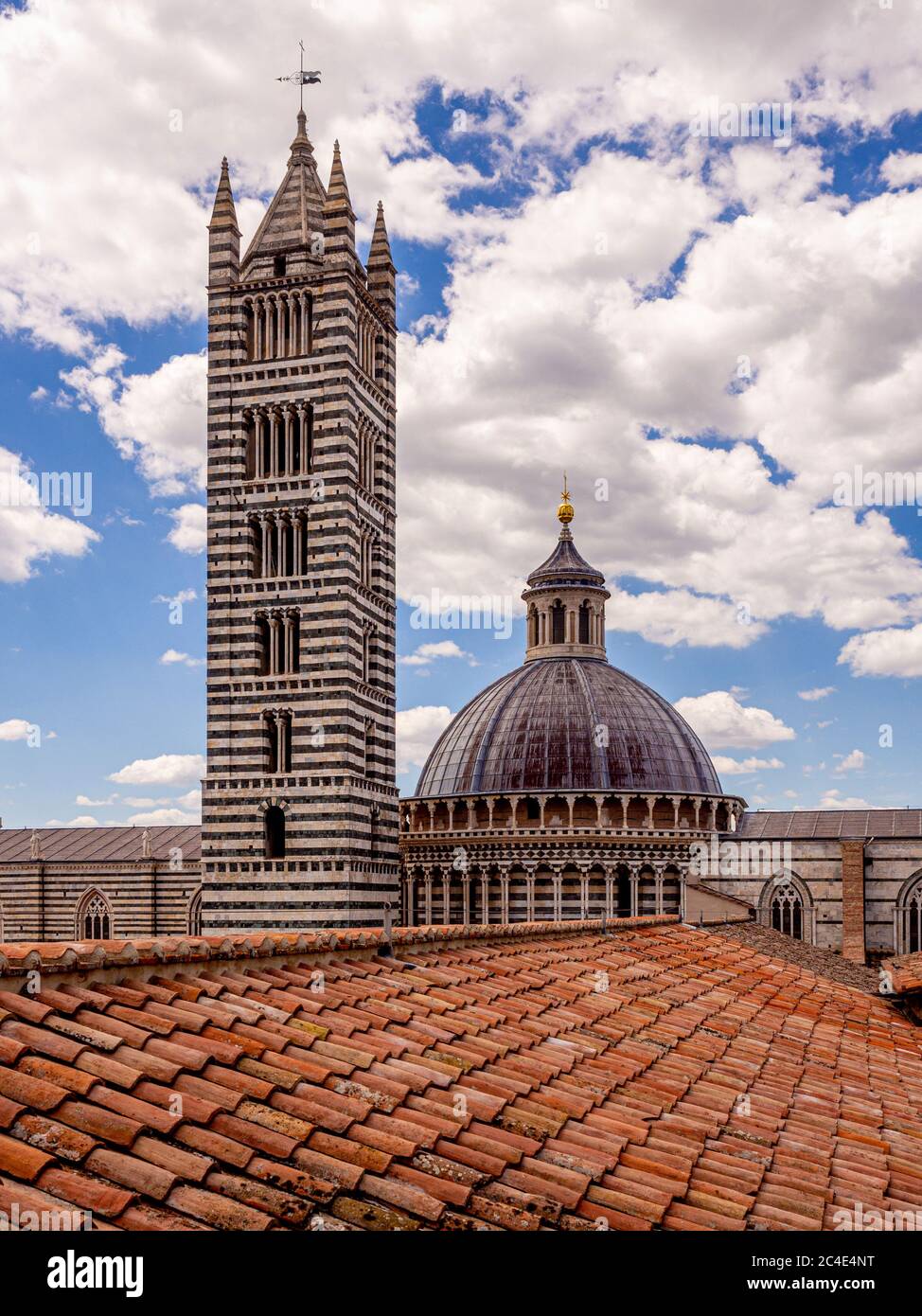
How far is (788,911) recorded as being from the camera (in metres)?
42.9

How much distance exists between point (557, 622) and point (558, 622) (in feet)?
0.18

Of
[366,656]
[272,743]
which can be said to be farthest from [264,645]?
[366,656]

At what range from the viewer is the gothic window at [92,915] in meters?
50.9

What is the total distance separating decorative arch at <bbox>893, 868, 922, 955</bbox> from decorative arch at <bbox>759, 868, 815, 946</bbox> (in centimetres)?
280

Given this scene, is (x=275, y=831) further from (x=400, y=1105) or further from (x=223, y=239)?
(x=400, y=1105)

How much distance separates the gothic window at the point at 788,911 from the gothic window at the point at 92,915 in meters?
27.5

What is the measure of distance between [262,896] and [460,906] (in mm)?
10440

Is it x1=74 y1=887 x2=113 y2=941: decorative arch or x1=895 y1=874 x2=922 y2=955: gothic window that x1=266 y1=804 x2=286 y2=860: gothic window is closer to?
x1=74 y1=887 x2=113 y2=941: decorative arch

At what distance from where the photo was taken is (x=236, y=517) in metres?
37.4

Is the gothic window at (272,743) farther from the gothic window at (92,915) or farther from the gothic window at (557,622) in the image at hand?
the gothic window at (92,915)

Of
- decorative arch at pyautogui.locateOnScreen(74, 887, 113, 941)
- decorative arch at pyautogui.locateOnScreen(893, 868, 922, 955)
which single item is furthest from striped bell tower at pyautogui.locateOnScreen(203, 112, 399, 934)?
decorative arch at pyautogui.locateOnScreen(893, 868, 922, 955)

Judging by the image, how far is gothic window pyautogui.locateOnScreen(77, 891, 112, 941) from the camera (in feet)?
167
